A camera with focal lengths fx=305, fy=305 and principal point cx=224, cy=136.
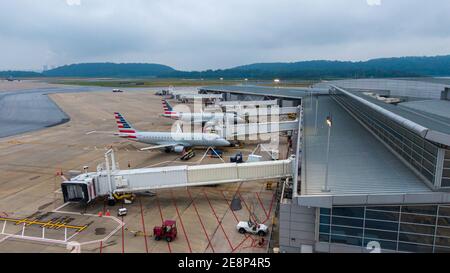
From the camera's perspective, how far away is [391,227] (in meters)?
20.9

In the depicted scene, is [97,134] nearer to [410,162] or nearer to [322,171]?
[322,171]

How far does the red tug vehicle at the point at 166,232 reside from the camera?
25781mm

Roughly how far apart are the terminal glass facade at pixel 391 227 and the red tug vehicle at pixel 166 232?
12.0 meters

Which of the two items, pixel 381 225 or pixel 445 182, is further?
pixel 381 225

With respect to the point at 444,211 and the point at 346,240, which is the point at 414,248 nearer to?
the point at 444,211

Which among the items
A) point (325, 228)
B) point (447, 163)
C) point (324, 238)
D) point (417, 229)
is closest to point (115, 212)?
point (324, 238)

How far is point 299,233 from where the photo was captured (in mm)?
22938

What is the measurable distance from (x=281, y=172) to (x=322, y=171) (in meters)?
6.47

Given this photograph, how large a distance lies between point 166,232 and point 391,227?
17.2 meters

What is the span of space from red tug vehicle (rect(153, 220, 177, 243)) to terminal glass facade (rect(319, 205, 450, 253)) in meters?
12.0

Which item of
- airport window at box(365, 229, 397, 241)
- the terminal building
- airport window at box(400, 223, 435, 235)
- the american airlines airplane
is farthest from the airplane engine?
airport window at box(400, 223, 435, 235)

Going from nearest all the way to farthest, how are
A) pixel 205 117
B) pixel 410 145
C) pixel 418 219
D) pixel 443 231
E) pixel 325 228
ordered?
pixel 443 231
pixel 418 219
pixel 325 228
pixel 410 145
pixel 205 117

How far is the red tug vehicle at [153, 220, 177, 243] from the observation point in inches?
1015

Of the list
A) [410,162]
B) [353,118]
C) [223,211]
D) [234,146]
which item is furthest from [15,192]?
[353,118]
